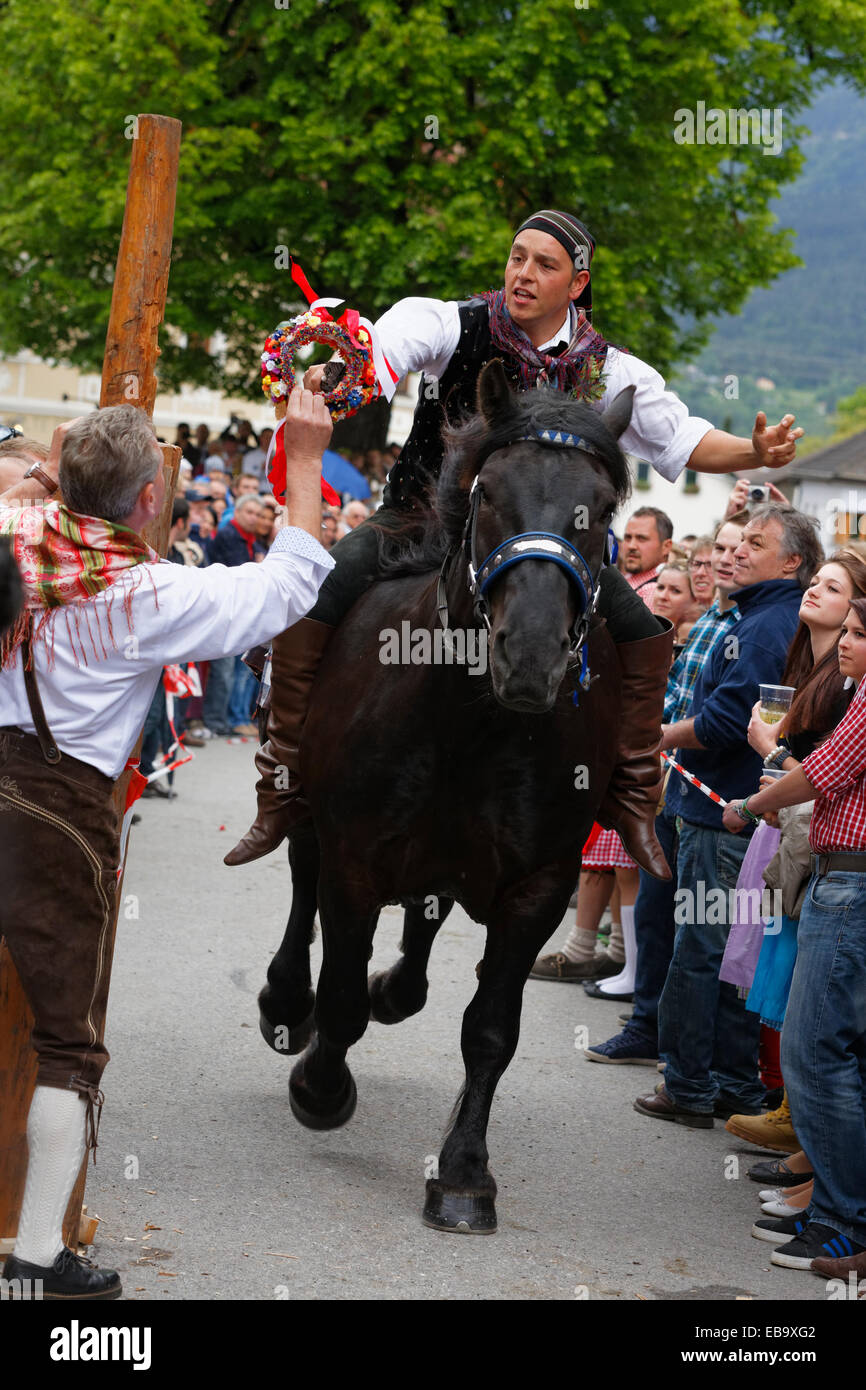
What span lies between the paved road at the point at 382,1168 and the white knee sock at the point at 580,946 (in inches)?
14.7

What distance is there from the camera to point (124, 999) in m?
7.11

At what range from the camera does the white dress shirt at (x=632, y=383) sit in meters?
4.91

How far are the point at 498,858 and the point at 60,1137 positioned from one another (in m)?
1.58

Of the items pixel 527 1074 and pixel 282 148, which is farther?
pixel 282 148

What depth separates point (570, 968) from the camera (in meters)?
8.68

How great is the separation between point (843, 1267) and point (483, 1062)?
122 centimetres

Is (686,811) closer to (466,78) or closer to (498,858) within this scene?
(498,858)

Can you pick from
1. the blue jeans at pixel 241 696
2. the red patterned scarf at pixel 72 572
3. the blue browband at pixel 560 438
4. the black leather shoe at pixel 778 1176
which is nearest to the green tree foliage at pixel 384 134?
the blue jeans at pixel 241 696

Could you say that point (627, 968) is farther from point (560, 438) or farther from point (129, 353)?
point (129, 353)

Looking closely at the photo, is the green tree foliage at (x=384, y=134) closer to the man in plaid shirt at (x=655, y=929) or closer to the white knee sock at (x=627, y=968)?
the white knee sock at (x=627, y=968)

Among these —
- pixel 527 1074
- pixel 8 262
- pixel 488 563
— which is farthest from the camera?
pixel 8 262

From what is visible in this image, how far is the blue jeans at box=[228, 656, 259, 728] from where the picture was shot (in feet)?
59.6
